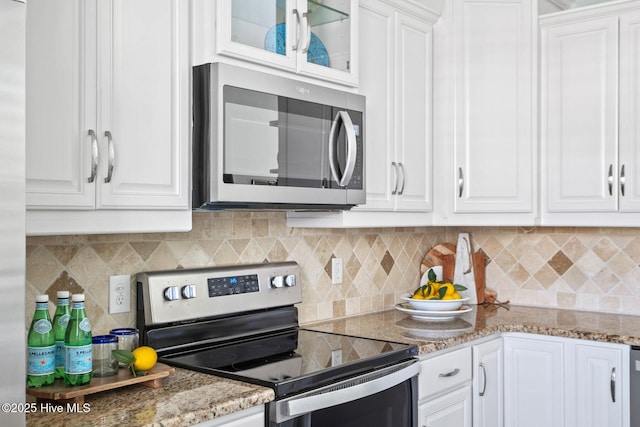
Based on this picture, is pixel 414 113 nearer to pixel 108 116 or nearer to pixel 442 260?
pixel 442 260

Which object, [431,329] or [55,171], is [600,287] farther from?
[55,171]

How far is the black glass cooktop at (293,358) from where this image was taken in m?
1.84

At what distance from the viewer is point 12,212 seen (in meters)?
1.16

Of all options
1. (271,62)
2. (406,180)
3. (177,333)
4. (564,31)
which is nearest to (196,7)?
(271,62)

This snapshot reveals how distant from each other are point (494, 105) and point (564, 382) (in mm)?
1269

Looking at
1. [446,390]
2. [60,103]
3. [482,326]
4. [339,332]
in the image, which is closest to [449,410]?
[446,390]

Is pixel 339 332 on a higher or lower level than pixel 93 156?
lower

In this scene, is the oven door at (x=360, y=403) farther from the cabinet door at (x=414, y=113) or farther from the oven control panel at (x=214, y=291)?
the cabinet door at (x=414, y=113)

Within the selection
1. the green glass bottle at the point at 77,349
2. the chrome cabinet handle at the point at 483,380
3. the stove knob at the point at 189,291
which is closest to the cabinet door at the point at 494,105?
the chrome cabinet handle at the point at 483,380

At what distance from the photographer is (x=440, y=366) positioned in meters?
2.42

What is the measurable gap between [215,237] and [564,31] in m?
1.85

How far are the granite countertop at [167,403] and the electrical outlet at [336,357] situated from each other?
335 mm

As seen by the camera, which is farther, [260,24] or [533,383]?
[533,383]

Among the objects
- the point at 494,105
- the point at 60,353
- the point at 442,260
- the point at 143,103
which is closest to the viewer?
the point at 60,353
